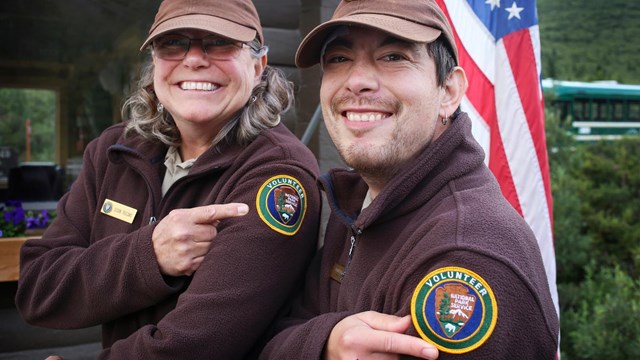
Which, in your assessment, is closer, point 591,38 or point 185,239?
point 185,239

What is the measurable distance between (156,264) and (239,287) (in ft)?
0.81

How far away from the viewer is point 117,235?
191 cm

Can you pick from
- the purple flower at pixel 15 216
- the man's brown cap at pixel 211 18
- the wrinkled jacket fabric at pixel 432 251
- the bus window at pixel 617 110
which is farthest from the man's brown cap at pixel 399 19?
the bus window at pixel 617 110

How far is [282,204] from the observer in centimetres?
176

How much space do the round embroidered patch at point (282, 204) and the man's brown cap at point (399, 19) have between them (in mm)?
433

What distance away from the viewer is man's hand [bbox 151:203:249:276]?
1702 millimetres

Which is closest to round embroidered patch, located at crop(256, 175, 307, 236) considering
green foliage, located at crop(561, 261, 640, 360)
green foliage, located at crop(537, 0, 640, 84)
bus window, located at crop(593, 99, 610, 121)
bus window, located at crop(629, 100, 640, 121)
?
green foliage, located at crop(561, 261, 640, 360)

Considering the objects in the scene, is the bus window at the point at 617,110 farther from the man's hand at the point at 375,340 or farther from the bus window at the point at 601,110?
the man's hand at the point at 375,340

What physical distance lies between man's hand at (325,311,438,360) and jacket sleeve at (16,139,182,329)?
636 millimetres

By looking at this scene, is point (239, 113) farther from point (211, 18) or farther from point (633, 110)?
point (633, 110)

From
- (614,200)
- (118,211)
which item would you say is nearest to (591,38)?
(614,200)

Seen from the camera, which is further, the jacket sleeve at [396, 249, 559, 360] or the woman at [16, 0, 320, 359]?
the woman at [16, 0, 320, 359]

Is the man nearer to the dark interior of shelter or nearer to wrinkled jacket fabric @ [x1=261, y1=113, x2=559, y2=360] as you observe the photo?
wrinkled jacket fabric @ [x1=261, y1=113, x2=559, y2=360]

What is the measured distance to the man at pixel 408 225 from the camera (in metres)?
1.17
